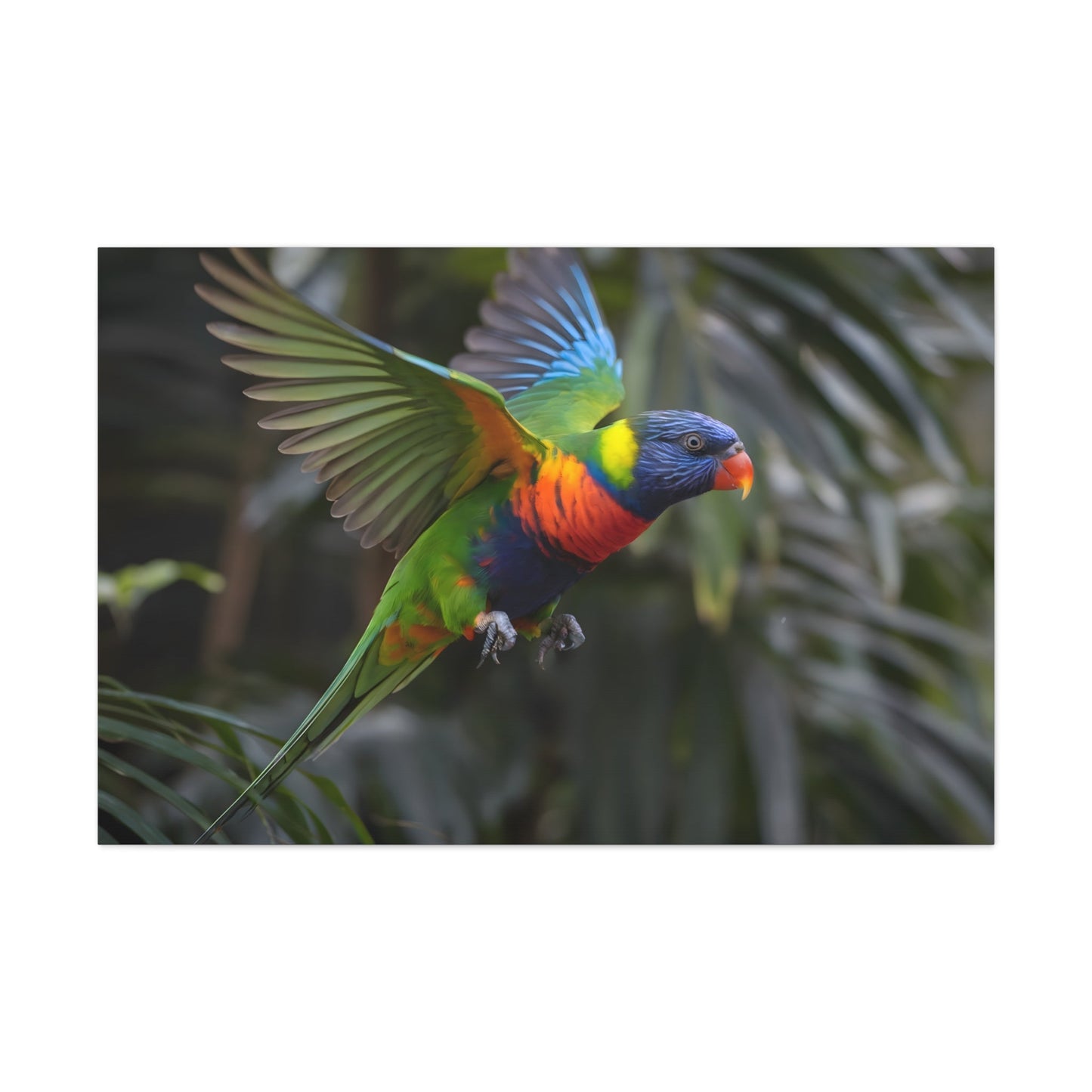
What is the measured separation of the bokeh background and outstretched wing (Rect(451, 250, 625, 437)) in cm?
66

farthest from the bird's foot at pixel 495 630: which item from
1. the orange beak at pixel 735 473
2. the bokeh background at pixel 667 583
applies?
the bokeh background at pixel 667 583

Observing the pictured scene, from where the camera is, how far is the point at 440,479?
1.33 meters

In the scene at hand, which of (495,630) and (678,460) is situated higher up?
(678,460)

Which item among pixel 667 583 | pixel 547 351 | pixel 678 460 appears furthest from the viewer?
pixel 667 583

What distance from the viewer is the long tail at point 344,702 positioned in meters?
1.35

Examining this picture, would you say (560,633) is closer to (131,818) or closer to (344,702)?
(344,702)

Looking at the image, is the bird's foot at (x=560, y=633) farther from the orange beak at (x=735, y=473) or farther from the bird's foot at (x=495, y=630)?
the orange beak at (x=735, y=473)

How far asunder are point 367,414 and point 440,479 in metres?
0.13

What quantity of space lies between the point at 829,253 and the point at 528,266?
2.85 ft

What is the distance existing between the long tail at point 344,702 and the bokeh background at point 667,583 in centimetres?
80

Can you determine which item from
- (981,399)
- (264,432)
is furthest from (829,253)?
(264,432)

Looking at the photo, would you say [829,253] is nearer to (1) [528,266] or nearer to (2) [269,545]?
(1) [528,266]

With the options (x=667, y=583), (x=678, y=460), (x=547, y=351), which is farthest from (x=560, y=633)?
(x=667, y=583)

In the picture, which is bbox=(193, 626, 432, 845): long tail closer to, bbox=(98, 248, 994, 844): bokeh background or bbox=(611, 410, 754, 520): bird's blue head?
bbox=(611, 410, 754, 520): bird's blue head
